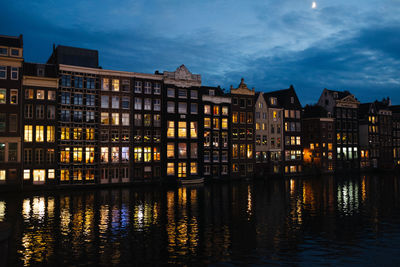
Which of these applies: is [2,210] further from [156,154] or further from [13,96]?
[156,154]

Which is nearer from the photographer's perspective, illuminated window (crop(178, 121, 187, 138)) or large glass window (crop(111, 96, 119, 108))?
large glass window (crop(111, 96, 119, 108))

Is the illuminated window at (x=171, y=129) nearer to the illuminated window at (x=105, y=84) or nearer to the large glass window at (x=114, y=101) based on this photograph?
the large glass window at (x=114, y=101)

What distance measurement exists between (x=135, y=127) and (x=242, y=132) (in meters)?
29.1

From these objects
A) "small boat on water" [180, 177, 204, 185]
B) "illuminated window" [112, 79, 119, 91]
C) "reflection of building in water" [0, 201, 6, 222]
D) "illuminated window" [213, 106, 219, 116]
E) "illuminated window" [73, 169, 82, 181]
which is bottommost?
"reflection of building in water" [0, 201, 6, 222]

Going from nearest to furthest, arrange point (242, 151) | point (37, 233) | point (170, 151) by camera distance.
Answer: point (37, 233), point (170, 151), point (242, 151)

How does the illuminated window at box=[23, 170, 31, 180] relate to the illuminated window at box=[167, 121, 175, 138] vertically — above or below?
below

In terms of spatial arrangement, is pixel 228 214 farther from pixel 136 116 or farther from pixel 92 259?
pixel 136 116

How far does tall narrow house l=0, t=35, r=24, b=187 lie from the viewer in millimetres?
61531

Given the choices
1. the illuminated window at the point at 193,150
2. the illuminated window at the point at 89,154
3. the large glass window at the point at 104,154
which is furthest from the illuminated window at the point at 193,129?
the illuminated window at the point at 89,154

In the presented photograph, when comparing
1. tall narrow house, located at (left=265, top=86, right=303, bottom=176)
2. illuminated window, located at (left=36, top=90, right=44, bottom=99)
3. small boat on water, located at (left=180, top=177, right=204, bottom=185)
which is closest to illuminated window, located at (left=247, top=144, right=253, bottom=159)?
tall narrow house, located at (left=265, top=86, right=303, bottom=176)

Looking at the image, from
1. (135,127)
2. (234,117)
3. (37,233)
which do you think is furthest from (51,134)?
(234,117)

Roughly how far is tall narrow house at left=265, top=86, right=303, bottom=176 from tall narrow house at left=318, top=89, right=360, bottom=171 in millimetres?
15634

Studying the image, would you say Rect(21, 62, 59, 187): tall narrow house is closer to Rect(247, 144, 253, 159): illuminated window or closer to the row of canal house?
the row of canal house

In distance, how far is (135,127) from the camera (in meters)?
75.5
